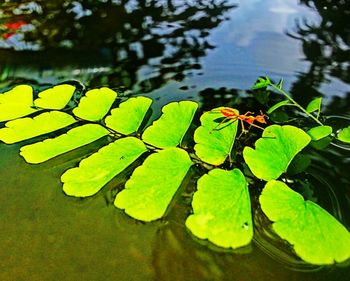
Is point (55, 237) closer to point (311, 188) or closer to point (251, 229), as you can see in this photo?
point (251, 229)

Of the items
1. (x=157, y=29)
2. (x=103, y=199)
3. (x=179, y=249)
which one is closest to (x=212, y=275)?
(x=179, y=249)

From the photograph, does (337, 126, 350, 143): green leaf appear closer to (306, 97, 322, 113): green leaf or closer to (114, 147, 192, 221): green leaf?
(306, 97, 322, 113): green leaf

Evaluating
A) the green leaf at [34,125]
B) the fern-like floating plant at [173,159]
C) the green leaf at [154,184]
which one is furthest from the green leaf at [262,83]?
the green leaf at [34,125]

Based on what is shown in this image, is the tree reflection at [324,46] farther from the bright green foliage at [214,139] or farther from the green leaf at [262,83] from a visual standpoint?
the bright green foliage at [214,139]

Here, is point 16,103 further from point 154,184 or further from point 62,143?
point 154,184

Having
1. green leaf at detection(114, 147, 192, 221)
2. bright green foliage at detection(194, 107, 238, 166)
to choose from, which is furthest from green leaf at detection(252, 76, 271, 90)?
green leaf at detection(114, 147, 192, 221)

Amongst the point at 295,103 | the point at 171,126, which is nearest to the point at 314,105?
the point at 295,103
